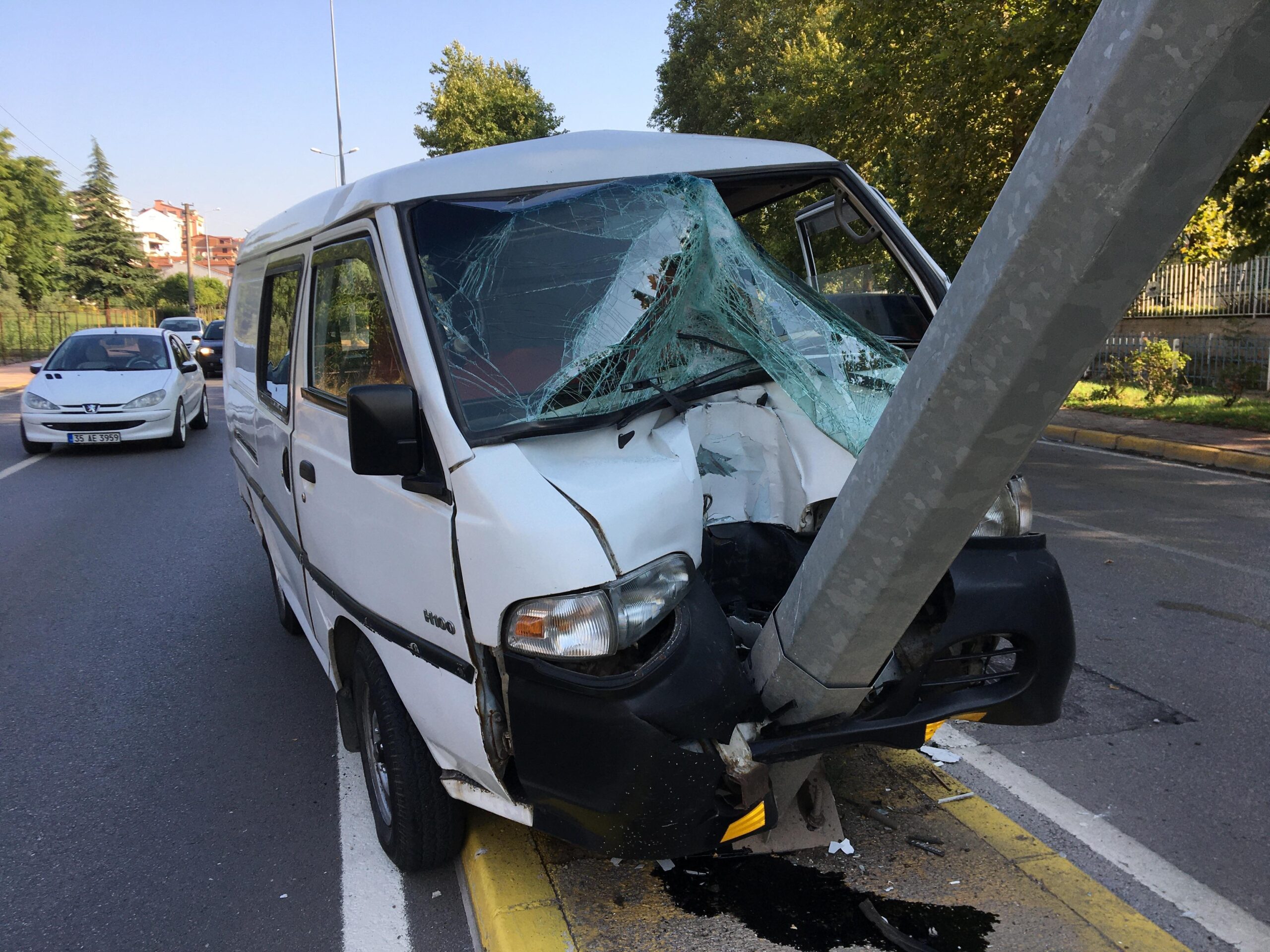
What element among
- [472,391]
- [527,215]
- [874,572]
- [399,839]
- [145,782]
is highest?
[527,215]

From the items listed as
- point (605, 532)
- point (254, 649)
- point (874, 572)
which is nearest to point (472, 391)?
point (605, 532)

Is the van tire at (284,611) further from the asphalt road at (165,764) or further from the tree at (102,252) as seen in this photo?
the tree at (102,252)

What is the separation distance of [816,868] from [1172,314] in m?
19.2

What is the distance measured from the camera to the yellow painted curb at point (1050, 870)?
2.66 metres

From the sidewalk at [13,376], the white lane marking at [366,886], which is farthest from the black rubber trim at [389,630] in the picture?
the sidewalk at [13,376]

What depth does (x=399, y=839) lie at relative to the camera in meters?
3.01

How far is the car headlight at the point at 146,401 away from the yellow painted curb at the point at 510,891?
36.0 feet

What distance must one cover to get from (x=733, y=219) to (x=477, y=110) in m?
43.7

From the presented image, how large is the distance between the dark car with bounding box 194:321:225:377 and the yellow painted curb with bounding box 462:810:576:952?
24.0 meters

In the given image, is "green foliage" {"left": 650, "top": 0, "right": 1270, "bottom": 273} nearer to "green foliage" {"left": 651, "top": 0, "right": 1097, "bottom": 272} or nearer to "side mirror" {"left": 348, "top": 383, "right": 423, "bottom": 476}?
"green foliage" {"left": 651, "top": 0, "right": 1097, "bottom": 272}

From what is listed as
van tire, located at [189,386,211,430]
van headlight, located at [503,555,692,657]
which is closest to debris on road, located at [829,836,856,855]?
van headlight, located at [503,555,692,657]

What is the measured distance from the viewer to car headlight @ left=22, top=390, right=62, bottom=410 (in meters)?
12.0

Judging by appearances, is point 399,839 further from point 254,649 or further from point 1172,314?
point 1172,314

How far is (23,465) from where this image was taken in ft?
38.2
